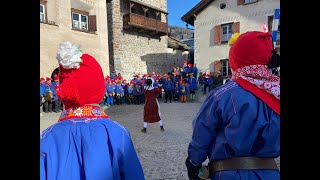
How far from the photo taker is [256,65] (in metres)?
1.69

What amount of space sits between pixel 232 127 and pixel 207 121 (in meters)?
0.20

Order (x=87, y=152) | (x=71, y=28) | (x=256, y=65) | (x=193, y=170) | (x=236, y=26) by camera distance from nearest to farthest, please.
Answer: (x=87, y=152) < (x=256, y=65) < (x=193, y=170) < (x=71, y=28) < (x=236, y=26)

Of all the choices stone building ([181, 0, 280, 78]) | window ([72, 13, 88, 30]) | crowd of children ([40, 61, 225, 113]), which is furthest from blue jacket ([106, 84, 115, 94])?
stone building ([181, 0, 280, 78])

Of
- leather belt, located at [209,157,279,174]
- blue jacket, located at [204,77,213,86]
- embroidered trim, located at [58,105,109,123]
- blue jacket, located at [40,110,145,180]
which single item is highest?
blue jacket, located at [204,77,213,86]

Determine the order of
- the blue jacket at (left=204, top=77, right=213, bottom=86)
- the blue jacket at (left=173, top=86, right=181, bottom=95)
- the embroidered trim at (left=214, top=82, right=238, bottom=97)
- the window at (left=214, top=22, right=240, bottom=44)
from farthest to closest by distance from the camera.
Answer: the window at (left=214, top=22, right=240, bottom=44), the blue jacket at (left=173, top=86, right=181, bottom=95), the blue jacket at (left=204, top=77, right=213, bottom=86), the embroidered trim at (left=214, top=82, right=238, bottom=97)

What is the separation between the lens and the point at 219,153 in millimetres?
1705

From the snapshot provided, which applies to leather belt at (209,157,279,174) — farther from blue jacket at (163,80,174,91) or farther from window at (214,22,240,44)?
window at (214,22,240,44)

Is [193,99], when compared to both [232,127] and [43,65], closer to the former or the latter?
[43,65]

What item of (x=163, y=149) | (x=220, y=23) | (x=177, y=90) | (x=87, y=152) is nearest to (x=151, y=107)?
(x=163, y=149)

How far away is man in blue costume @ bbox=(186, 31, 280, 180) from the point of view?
158cm

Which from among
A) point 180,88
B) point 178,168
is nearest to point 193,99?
point 180,88

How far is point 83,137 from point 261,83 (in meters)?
1.20

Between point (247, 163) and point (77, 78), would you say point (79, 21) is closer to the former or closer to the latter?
point (77, 78)

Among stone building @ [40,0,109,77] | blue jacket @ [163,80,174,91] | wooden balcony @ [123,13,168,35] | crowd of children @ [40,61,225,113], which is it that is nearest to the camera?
stone building @ [40,0,109,77]
